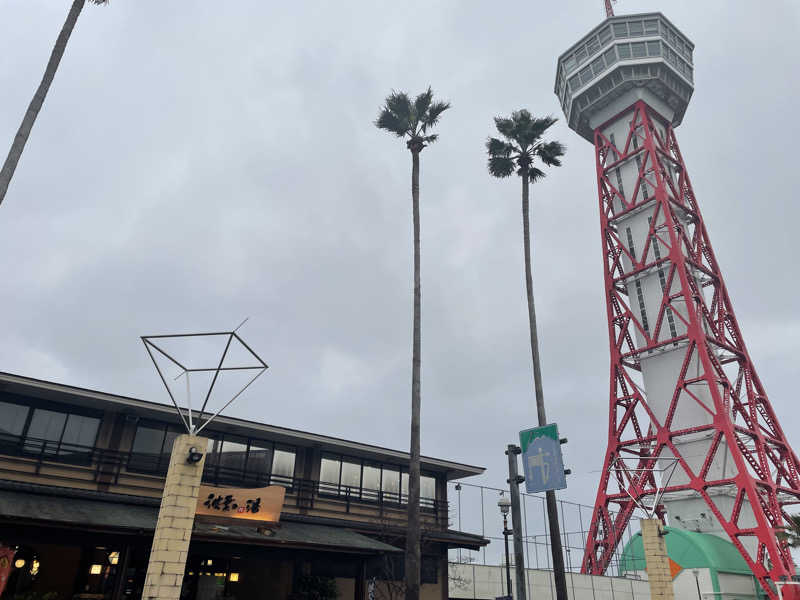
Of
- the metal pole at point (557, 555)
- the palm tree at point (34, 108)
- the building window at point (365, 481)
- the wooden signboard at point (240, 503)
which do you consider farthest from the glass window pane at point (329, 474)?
the palm tree at point (34, 108)

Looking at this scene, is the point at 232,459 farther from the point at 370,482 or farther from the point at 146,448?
the point at 370,482

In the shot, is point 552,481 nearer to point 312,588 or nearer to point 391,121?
point 312,588

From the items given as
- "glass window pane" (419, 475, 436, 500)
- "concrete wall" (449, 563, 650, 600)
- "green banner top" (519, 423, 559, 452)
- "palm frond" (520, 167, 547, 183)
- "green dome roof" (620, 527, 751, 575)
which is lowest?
"concrete wall" (449, 563, 650, 600)

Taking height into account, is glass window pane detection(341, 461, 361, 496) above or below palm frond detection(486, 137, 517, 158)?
below

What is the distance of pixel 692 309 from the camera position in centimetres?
4766

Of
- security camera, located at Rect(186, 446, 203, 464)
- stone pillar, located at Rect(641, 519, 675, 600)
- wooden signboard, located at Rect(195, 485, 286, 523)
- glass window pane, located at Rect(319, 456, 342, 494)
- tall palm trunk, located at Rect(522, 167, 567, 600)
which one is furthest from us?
glass window pane, located at Rect(319, 456, 342, 494)

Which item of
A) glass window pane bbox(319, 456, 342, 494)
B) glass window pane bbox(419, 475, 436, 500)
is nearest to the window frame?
glass window pane bbox(319, 456, 342, 494)

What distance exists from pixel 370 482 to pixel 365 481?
0.34 m

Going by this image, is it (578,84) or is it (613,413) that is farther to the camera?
(578,84)

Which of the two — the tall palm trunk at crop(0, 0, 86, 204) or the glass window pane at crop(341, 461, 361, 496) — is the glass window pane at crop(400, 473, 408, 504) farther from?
the tall palm trunk at crop(0, 0, 86, 204)

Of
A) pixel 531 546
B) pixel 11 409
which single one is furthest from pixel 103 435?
pixel 531 546

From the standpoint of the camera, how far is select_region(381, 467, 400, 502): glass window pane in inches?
1230

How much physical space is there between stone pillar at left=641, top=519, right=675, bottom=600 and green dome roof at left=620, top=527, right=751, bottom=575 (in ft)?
52.7

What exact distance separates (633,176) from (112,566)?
5366 centimetres
